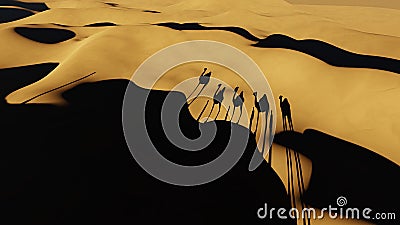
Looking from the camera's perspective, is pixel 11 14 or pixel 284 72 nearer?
pixel 284 72

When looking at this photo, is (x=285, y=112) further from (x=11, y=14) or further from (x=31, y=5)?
(x=31, y=5)

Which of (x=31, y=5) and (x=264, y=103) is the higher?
(x=31, y=5)

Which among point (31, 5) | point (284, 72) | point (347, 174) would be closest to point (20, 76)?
point (284, 72)

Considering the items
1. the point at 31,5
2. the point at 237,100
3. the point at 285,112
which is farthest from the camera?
the point at 31,5

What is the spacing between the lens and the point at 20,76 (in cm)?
1339

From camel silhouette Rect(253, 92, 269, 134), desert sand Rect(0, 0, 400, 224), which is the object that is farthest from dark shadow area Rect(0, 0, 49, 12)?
camel silhouette Rect(253, 92, 269, 134)

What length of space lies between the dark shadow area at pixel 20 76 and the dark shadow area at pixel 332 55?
32.8 ft

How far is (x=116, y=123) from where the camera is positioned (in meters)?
8.12

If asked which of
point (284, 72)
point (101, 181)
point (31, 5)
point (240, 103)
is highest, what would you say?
point (31, 5)

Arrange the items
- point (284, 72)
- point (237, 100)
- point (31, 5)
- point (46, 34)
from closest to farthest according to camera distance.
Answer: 1. point (237, 100)
2. point (284, 72)
3. point (46, 34)
4. point (31, 5)

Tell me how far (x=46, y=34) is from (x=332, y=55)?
50.4 feet

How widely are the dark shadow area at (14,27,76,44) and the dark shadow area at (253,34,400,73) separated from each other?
422 inches

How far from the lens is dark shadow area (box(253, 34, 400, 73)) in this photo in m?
14.5

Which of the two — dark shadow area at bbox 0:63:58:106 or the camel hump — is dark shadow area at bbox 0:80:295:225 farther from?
dark shadow area at bbox 0:63:58:106
